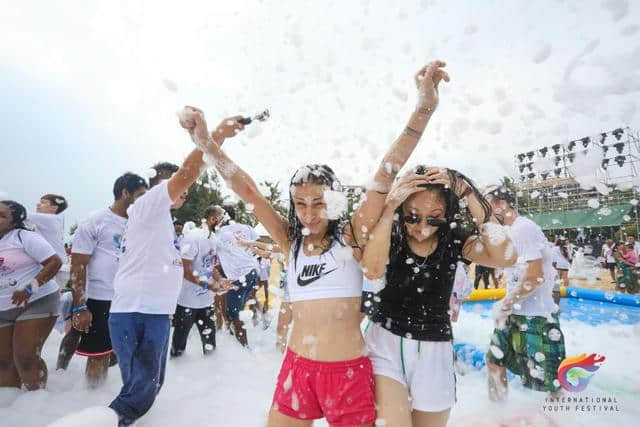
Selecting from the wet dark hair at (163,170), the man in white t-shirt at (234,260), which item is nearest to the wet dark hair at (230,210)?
the man in white t-shirt at (234,260)

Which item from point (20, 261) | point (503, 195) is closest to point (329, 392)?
point (503, 195)

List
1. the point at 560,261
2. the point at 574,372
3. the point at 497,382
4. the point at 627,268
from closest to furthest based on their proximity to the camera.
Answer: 1. the point at 574,372
2. the point at 497,382
3. the point at 560,261
4. the point at 627,268

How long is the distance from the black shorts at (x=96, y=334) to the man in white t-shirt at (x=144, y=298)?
1.01m

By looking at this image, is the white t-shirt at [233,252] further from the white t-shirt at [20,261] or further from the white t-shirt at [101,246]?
the white t-shirt at [20,261]

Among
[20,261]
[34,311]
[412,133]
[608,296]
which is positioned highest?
[412,133]

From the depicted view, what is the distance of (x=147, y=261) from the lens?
2.72 meters

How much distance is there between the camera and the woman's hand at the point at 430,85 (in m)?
1.73

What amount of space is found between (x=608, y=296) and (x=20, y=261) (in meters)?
11.4

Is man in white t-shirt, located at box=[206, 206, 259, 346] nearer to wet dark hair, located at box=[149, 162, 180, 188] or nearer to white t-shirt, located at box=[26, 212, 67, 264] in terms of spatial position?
white t-shirt, located at box=[26, 212, 67, 264]

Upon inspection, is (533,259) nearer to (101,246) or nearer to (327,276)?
(327,276)

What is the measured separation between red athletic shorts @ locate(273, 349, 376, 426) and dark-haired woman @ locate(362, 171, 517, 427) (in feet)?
0.27

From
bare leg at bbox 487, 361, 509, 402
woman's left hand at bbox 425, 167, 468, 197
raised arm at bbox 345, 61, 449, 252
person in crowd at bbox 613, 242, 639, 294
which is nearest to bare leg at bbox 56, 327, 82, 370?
raised arm at bbox 345, 61, 449, 252

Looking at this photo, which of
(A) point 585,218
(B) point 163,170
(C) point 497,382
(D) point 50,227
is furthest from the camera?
(A) point 585,218

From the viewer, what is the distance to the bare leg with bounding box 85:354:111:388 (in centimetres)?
364
